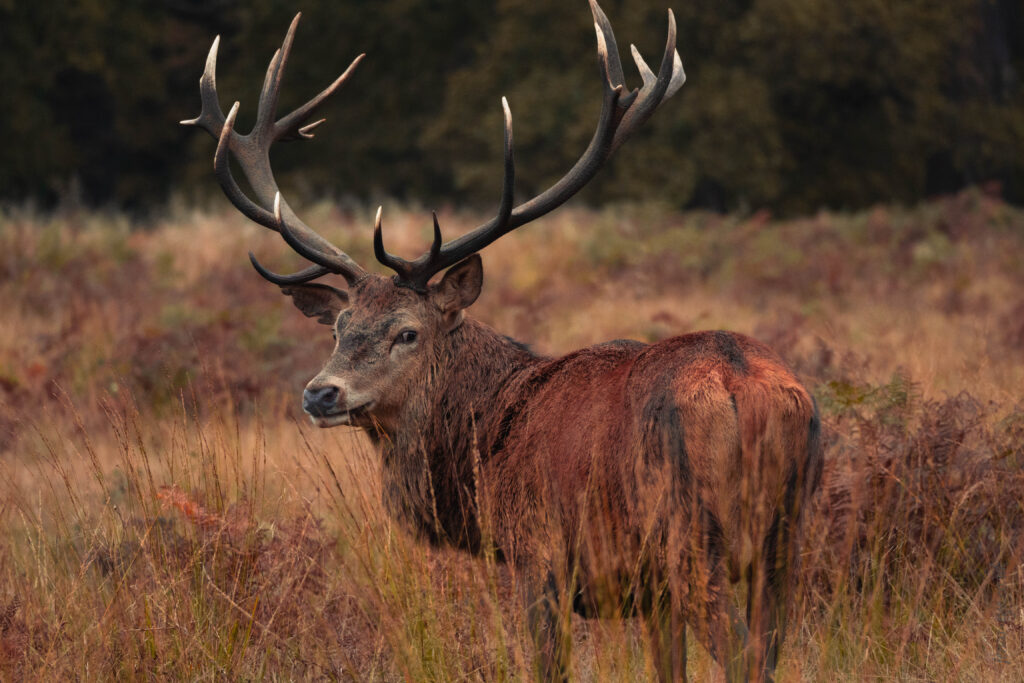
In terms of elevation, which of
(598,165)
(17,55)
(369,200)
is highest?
(17,55)

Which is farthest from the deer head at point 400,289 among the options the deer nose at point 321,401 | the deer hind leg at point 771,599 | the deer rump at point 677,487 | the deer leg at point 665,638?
the deer hind leg at point 771,599

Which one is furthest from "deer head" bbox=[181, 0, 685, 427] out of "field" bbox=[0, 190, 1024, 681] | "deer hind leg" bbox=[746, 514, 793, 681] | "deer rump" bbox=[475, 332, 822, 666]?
"deer hind leg" bbox=[746, 514, 793, 681]

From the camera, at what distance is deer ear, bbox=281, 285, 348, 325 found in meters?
4.96

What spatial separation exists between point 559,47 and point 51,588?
23.9 m

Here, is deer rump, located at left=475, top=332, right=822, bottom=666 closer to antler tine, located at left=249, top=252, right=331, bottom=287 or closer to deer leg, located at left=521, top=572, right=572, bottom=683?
deer leg, located at left=521, top=572, right=572, bottom=683

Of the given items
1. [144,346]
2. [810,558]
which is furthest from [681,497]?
[144,346]

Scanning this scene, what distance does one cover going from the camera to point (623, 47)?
2602 centimetres

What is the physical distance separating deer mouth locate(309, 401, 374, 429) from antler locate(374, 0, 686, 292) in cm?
59

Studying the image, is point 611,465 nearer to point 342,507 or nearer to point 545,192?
point 545,192

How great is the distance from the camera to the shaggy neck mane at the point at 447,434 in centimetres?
445

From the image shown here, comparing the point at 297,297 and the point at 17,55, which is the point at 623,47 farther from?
the point at 297,297

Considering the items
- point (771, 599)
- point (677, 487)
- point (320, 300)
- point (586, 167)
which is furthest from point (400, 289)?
point (771, 599)

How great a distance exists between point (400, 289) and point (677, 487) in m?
1.75

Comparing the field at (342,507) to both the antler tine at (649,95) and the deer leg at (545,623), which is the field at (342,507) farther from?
the antler tine at (649,95)
